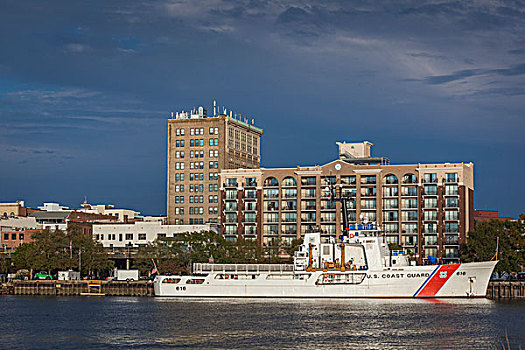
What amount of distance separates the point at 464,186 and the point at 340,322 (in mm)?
100667

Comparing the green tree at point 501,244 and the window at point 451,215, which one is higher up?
the window at point 451,215

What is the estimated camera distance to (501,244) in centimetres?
15312

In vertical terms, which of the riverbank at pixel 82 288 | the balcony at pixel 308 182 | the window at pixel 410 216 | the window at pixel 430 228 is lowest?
the riverbank at pixel 82 288

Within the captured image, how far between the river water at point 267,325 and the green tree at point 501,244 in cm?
2744

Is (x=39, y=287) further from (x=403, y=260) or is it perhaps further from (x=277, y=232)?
(x=403, y=260)

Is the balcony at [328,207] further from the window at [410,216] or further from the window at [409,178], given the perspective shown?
the window at [409,178]

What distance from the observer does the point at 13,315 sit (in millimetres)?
103250

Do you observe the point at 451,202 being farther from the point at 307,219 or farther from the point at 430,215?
the point at 307,219

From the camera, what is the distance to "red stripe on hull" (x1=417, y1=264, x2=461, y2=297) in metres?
129

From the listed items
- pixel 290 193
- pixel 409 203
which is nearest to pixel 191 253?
pixel 290 193

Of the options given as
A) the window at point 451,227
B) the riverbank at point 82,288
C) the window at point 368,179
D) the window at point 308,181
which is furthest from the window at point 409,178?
the riverbank at point 82,288

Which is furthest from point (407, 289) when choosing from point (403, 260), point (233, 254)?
point (233, 254)

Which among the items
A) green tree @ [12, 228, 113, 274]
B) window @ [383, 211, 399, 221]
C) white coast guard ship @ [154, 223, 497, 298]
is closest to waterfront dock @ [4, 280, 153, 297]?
green tree @ [12, 228, 113, 274]

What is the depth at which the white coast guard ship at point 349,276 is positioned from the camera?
129250mm
